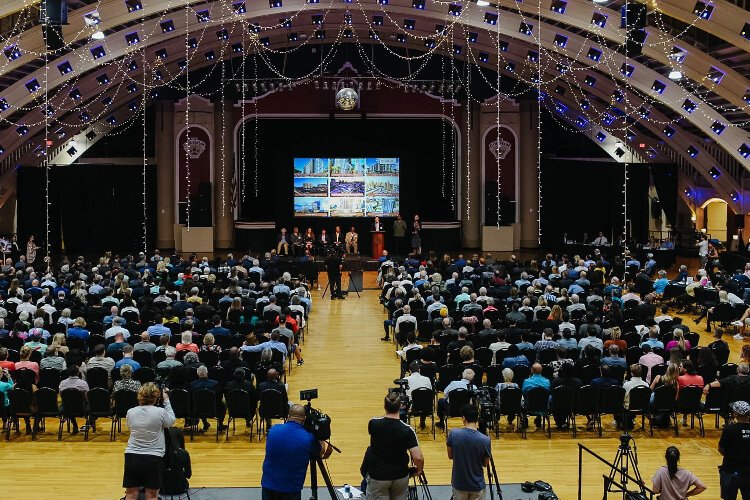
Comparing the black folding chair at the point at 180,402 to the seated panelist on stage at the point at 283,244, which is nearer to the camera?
the black folding chair at the point at 180,402

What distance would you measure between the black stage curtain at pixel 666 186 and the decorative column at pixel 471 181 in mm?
6840

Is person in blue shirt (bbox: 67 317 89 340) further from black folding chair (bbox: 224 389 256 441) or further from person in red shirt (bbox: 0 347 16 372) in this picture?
black folding chair (bbox: 224 389 256 441)

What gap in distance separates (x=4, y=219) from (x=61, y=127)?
17.0 ft

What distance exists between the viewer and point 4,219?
1614 inches

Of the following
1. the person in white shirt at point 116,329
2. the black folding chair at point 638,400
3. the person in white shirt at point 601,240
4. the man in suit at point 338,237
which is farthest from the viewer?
the person in white shirt at point 601,240

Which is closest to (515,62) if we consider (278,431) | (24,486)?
(24,486)

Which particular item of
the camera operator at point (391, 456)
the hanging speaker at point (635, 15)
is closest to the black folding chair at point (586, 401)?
the camera operator at point (391, 456)

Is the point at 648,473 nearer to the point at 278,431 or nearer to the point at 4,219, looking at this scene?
the point at 278,431

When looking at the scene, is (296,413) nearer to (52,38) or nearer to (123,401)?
(123,401)

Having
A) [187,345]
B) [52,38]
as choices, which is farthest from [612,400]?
[52,38]

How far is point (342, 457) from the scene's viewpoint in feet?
46.0

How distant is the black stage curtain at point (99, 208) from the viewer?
40.0 m

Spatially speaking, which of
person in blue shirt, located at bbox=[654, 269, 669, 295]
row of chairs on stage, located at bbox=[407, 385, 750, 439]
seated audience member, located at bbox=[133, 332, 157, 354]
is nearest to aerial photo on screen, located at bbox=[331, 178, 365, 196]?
person in blue shirt, located at bbox=[654, 269, 669, 295]

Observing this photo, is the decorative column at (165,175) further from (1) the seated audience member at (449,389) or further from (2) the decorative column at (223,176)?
(1) the seated audience member at (449,389)
